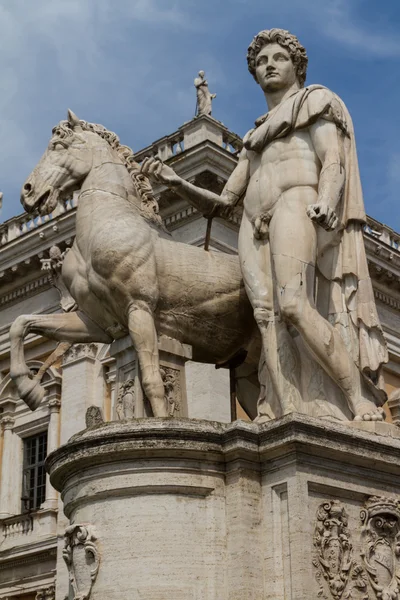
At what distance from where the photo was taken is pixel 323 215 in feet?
27.3

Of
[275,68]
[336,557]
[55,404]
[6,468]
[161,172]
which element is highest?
[55,404]

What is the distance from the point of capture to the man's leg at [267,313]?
8.49 m

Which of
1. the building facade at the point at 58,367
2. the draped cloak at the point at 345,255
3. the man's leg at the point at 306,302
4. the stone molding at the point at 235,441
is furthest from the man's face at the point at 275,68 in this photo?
the building facade at the point at 58,367

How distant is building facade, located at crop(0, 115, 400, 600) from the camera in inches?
986

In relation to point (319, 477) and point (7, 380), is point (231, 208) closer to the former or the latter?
point (319, 477)

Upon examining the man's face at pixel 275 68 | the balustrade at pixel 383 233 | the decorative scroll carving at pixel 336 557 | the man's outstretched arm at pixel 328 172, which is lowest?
the decorative scroll carving at pixel 336 557

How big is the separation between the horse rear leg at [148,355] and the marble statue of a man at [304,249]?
78 cm

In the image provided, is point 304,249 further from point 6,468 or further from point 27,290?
point 6,468

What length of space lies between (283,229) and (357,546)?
2.40 m

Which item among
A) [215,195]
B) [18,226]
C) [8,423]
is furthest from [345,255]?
[8,423]

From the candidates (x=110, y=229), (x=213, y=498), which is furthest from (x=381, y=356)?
(x=110, y=229)

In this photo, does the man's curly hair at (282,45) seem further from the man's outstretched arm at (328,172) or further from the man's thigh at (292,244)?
the man's thigh at (292,244)

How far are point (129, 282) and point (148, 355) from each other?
592 millimetres

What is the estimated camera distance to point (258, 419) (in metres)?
8.57
